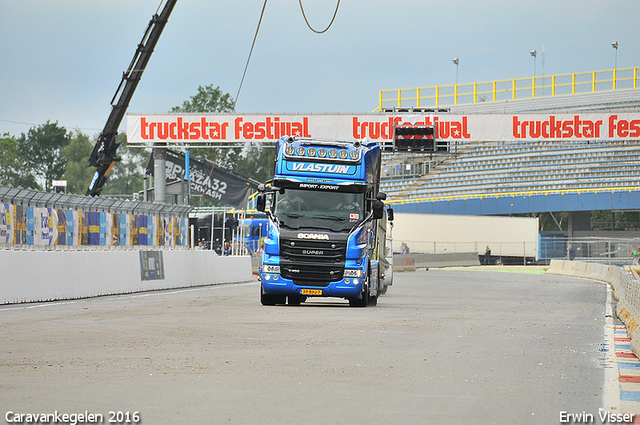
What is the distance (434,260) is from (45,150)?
76.5 m

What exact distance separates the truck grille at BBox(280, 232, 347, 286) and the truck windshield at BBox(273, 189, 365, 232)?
0.30 meters

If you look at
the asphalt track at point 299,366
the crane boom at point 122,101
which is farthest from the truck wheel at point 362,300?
the crane boom at point 122,101

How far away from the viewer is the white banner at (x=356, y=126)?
141ft

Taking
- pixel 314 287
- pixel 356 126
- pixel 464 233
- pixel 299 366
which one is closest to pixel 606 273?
pixel 356 126

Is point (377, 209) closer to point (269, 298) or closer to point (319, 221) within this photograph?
point (319, 221)

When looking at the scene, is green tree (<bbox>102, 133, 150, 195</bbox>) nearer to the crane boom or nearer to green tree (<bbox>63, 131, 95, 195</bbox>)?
green tree (<bbox>63, 131, 95, 195</bbox>)

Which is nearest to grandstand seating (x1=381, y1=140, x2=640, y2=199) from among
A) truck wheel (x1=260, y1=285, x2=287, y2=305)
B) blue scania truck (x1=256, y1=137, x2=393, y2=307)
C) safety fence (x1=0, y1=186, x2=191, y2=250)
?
safety fence (x1=0, y1=186, x2=191, y2=250)

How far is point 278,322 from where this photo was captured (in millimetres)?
14234

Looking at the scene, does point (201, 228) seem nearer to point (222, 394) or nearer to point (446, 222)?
point (446, 222)

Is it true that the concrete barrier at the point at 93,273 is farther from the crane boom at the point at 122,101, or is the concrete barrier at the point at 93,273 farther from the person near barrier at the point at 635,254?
the person near barrier at the point at 635,254

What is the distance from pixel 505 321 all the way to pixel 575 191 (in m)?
49.5

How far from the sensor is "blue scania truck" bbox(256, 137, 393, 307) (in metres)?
18.2

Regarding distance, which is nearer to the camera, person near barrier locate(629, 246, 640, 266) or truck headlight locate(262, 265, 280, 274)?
truck headlight locate(262, 265, 280, 274)

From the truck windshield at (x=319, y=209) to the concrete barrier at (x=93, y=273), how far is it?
17.5 ft
